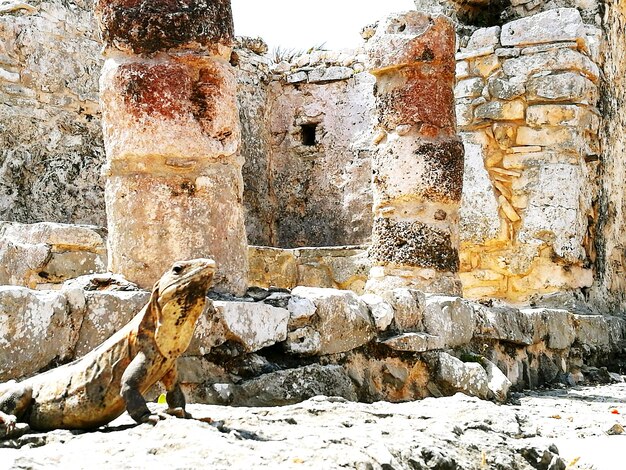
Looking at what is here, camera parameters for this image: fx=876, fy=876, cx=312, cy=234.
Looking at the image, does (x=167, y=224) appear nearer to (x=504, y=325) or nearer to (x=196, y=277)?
(x=196, y=277)

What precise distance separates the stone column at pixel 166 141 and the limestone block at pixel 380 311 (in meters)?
0.87

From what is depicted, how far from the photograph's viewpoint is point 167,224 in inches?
189

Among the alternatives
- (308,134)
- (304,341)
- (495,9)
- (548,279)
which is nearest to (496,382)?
(304,341)

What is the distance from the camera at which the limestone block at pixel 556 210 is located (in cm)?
884

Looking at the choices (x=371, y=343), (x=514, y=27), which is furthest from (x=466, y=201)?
(x=371, y=343)

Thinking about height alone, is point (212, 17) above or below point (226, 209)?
above

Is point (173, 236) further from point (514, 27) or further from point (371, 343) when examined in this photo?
point (514, 27)

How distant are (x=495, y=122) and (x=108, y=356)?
6.81m

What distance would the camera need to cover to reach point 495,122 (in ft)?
30.1

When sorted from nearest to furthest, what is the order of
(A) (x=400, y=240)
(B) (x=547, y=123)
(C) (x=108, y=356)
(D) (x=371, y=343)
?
1. (C) (x=108, y=356)
2. (D) (x=371, y=343)
3. (A) (x=400, y=240)
4. (B) (x=547, y=123)

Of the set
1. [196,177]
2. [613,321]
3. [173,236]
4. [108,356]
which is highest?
[196,177]

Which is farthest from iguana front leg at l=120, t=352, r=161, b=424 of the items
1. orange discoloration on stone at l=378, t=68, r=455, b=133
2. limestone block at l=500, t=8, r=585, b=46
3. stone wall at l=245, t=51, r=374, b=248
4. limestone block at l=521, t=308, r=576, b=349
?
stone wall at l=245, t=51, r=374, b=248

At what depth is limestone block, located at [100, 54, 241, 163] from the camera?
4.80 metres

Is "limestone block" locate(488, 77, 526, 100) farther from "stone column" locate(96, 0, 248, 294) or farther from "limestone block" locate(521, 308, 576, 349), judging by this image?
"stone column" locate(96, 0, 248, 294)
